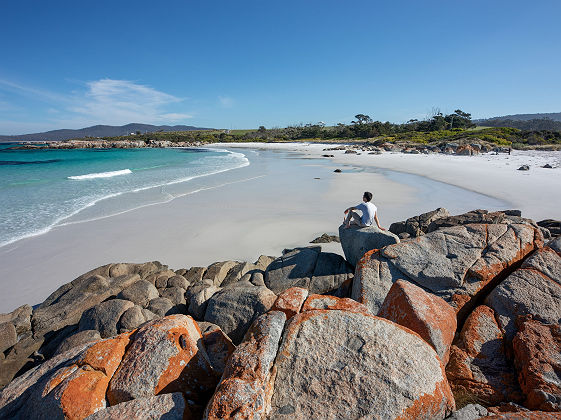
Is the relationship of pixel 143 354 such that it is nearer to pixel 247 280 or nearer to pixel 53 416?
pixel 53 416

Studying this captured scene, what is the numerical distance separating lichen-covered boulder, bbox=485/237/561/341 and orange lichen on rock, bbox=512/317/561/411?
0.30 metres

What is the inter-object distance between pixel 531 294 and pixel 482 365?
4.50 feet

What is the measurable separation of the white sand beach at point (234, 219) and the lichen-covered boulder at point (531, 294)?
5.20 metres

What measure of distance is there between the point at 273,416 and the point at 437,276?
11.4ft

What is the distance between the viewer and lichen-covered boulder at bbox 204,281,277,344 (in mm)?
4789

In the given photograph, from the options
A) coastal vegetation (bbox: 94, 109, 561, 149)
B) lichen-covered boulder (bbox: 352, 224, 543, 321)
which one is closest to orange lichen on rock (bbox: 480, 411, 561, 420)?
lichen-covered boulder (bbox: 352, 224, 543, 321)

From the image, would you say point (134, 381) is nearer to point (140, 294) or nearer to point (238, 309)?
point (238, 309)

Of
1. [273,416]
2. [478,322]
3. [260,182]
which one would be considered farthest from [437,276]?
[260,182]

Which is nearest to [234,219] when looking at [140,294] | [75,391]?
[140,294]

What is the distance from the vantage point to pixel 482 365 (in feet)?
11.1

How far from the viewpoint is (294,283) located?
645 cm

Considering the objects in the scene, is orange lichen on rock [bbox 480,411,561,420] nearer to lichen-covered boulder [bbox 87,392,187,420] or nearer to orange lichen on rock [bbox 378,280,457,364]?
orange lichen on rock [bbox 378,280,457,364]

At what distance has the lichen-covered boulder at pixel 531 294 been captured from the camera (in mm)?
3777

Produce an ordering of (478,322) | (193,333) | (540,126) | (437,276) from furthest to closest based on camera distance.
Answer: (540,126) → (437,276) → (478,322) → (193,333)
